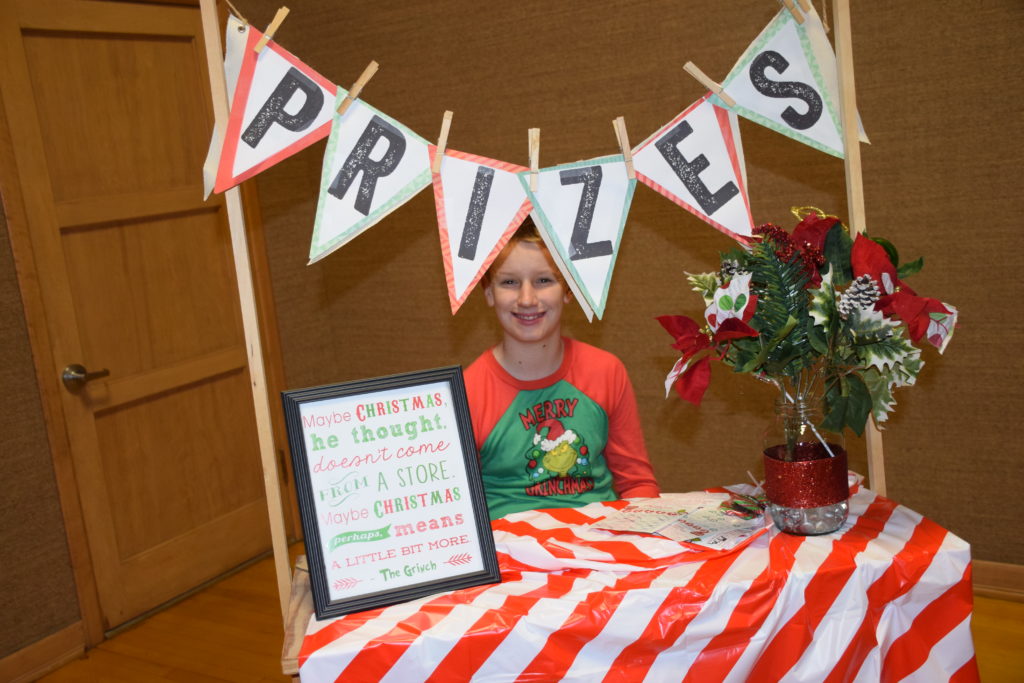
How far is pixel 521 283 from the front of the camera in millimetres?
1743

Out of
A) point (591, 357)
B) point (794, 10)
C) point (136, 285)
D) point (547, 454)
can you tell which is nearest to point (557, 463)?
point (547, 454)

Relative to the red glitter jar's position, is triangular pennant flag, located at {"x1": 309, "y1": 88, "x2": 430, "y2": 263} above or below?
above

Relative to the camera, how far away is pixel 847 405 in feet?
4.31

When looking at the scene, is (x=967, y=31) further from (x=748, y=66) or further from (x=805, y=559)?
(x=805, y=559)

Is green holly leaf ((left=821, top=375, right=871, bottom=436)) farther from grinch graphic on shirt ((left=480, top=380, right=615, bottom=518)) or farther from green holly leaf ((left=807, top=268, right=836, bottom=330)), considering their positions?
grinch graphic on shirt ((left=480, top=380, right=615, bottom=518))

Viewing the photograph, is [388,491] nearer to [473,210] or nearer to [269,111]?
[473,210]

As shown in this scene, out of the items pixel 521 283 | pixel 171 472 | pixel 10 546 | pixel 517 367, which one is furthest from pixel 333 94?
pixel 171 472

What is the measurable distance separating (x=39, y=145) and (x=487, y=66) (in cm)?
148

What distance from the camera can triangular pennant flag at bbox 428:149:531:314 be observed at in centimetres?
152

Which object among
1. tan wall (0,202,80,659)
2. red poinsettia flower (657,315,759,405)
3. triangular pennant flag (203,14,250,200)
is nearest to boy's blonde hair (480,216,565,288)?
red poinsettia flower (657,315,759,405)

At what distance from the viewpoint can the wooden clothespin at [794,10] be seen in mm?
1528

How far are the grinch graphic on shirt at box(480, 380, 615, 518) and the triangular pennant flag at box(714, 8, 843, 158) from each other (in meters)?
0.63

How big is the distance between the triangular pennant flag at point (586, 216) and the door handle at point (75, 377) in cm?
196

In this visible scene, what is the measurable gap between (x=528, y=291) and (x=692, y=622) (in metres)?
0.69
